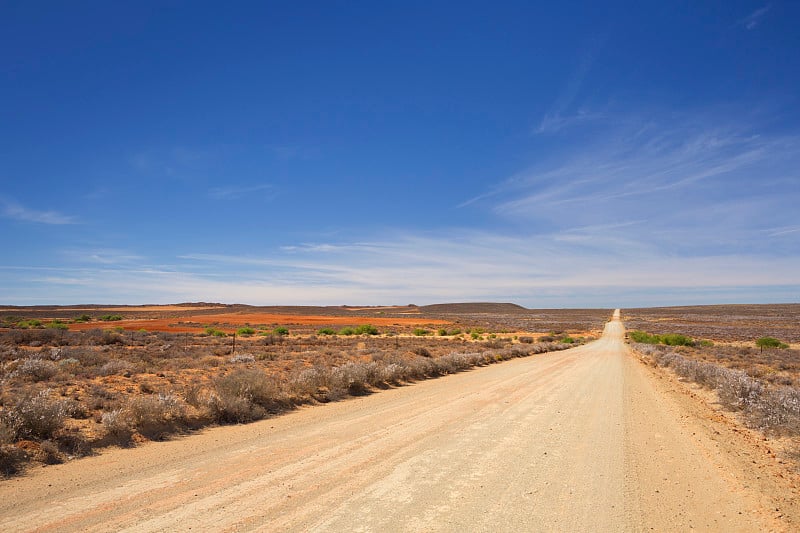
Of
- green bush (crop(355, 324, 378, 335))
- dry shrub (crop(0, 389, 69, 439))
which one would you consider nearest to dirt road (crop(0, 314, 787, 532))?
dry shrub (crop(0, 389, 69, 439))

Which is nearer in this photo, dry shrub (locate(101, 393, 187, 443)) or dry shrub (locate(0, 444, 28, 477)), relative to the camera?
dry shrub (locate(0, 444, 28, 477))

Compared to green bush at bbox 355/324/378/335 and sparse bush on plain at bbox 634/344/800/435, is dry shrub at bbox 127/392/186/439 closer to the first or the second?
sparse bush on plain at bbox 634/344/800/435

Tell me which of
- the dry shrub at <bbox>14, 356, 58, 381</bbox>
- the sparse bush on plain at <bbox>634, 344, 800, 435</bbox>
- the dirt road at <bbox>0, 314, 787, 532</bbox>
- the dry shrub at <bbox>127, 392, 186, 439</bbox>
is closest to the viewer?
the dirt road at <bbox>0, 314, 787, 532</bbox>

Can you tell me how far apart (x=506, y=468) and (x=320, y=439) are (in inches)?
148

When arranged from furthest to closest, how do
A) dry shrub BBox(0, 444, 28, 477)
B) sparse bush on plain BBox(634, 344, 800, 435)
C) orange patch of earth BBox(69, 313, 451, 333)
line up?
orange patch of earth BBox(69, 313, 451, 333) → sparse bush on plain BBox(634, 344, 800, 435) → dry shrub BBox(0, 444, 28, 477)

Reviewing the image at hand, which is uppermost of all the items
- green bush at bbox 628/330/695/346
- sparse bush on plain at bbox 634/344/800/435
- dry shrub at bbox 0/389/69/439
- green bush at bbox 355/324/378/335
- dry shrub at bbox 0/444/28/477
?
dry shrub at bbox 0/389/69/439

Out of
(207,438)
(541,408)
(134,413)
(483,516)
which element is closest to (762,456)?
(541,408)

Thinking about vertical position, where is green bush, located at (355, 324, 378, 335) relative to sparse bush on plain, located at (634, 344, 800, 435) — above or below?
below

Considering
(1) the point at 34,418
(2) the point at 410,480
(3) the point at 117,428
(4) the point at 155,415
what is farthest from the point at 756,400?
(1) the point at 34,418

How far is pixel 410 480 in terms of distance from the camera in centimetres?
639

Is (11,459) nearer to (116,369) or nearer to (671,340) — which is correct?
(116,369)

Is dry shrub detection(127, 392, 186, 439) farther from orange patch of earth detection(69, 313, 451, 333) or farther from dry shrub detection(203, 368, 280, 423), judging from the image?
orange patch of earth detection(69, 313, 451, 333)

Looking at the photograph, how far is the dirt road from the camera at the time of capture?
5.15 metres

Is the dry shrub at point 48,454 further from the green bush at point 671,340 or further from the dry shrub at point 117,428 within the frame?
the green bush at point 671,340
